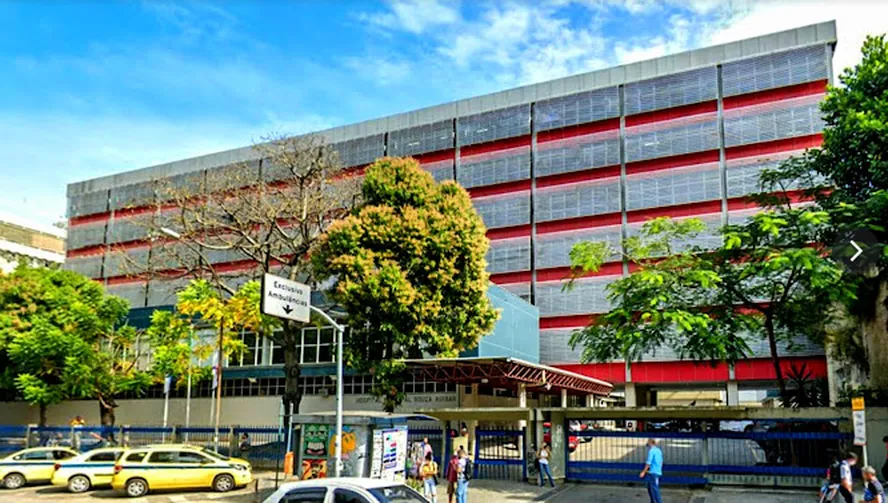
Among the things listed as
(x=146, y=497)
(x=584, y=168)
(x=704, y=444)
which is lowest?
(x=146, y=497)

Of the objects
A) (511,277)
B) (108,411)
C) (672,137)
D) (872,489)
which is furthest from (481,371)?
(672,137)

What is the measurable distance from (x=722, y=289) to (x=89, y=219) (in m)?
61.9

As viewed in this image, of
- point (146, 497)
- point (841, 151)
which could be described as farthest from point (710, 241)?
point (146, 497)

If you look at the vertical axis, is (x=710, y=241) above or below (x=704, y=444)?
above

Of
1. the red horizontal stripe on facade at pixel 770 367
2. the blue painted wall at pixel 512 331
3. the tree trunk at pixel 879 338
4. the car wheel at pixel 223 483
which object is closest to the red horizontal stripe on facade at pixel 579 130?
the blue painted wall at pixel 512 331

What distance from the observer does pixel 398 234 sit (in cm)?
3012

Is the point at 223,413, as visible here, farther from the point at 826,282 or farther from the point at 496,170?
the point at 826,282

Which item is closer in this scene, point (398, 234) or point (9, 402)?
point (398, 234)

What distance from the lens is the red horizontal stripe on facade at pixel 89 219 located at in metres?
68.2

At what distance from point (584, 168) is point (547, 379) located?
781 inches

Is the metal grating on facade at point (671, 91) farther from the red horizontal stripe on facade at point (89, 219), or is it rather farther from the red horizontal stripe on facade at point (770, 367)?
the red horizontal stripe on facade at point (89, 219)

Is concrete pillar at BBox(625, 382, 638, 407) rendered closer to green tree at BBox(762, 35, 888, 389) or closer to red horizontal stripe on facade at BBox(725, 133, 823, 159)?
red horizontal stripe on facade at BBox(725, 133, 823, 159)

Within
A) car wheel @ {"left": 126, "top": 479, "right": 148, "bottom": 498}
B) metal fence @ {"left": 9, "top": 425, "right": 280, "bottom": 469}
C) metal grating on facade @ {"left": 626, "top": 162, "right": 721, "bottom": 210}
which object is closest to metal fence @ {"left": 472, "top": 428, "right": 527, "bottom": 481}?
metal fence @ {"left": 9, "top": 425, "right": 280, "bottom": 469}

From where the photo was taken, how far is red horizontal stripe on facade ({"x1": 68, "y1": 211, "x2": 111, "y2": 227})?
6825cm
